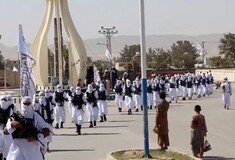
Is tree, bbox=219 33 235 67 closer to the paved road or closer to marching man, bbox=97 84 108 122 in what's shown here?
the paved road

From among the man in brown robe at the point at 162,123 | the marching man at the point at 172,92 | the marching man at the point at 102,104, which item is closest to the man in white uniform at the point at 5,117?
the man in brown robe at the point at 162,123

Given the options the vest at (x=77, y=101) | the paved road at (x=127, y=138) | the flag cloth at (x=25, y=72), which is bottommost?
the paved road at (x=127, y=138)

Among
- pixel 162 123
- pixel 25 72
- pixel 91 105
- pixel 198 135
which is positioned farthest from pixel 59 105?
pixel 198 135

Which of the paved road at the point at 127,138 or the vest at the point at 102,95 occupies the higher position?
the vest at the point at 102,95

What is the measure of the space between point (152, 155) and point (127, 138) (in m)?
4.74

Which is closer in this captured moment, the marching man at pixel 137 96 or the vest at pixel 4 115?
the vest at pixel 4 115

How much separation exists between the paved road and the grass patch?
2.20 feet

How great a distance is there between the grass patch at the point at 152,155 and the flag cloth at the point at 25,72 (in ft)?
8.26

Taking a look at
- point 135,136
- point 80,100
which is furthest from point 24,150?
point 80,100

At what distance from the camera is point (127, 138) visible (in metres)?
18.7

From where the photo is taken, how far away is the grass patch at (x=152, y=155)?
13411mm

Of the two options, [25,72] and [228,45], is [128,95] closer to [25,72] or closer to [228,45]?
[25,72]

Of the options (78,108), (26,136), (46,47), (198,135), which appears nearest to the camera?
(26,136)

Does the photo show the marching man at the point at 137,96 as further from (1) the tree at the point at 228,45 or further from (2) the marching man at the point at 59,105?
(1) the tree at the point at 228,45
